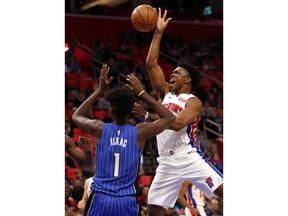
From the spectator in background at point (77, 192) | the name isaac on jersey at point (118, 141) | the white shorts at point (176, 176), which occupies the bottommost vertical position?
the spectator in background at point (77, 192)

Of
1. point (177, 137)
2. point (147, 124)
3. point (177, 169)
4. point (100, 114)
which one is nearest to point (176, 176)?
point (177, 169)

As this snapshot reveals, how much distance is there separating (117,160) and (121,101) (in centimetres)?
42

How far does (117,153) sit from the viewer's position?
3994 millimetres

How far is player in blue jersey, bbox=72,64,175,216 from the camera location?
3986 mm

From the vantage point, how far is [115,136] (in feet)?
13.1

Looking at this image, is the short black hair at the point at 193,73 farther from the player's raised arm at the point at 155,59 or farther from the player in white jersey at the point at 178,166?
the player's raised arm at the point at 155,59

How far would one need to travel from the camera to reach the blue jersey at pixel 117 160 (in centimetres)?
399

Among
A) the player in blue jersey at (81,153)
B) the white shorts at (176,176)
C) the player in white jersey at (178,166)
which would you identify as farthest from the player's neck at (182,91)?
the player in blue jersey at (81,153)

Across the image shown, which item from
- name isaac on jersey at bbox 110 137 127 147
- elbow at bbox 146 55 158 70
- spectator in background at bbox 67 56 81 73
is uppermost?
spectator in background at bbox 67 56 81 73

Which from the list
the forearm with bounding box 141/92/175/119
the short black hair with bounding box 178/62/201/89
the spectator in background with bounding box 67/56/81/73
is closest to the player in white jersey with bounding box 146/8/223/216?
the short black hair with bounding box 178/62/201/89

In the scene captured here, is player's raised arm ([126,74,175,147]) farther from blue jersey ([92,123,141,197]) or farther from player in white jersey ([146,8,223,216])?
player in white jersey ([146,8,223,216])

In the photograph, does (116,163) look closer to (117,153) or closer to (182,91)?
(117,153)
